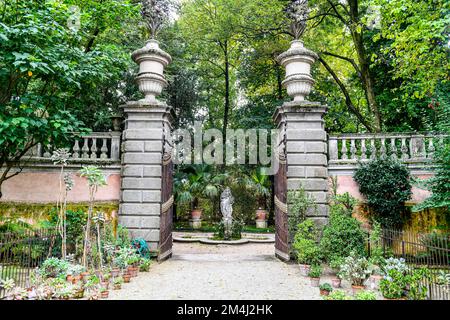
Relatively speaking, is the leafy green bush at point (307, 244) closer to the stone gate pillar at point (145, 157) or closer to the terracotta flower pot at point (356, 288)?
the terracotta flower pot at point (356, 288)

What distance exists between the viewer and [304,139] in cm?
871

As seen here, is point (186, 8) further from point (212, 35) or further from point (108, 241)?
point (108, 241)

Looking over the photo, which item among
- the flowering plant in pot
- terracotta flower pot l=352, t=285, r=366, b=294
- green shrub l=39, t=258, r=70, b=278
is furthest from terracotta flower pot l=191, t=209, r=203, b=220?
terracotta flower pot l=352, t=285, r=366, b=294

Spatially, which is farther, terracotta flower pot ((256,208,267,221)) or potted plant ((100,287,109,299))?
terracotta flower pot ((256,208,267,221))

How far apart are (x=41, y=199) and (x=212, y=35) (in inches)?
497

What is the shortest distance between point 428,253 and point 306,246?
2303mm

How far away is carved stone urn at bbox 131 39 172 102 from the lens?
8.80 m

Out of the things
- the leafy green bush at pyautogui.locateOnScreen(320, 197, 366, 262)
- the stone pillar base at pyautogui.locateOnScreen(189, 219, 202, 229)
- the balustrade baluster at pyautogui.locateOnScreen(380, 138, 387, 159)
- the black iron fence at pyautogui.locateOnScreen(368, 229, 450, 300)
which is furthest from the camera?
the stone pillar base at pyautogui.locateOnScreen(189, 219, 202, 229)

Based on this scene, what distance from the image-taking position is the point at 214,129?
2253cm

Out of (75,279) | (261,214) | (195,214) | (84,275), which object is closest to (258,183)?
(261,214)

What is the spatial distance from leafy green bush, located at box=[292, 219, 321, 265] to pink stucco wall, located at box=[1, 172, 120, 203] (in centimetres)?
470

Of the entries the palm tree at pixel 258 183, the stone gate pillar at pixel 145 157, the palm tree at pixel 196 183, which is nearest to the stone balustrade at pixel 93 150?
the stone gate pillar at pixel 145 157

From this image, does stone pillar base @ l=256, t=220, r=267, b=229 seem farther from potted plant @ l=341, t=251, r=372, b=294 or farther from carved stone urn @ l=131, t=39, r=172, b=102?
potted plant @ l=341, t=251, r=372, b=294

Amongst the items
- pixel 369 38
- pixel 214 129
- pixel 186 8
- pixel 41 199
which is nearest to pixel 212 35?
pixel 186 8
